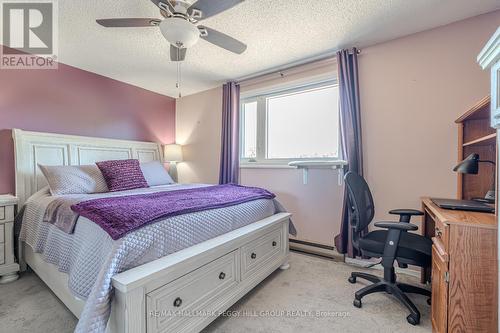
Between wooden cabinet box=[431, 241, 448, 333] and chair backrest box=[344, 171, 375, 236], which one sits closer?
wooden cabinet box=[431, 241, 448, 333]

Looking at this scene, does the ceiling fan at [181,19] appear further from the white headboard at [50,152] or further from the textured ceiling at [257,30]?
the white headboard at [50,152]

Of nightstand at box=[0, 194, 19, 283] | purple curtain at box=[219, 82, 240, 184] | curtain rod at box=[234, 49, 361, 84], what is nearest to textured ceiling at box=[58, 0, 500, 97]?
curtain rod at box=[234, 49, 361, 84]

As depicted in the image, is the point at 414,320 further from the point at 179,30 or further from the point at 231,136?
the point at 231,136

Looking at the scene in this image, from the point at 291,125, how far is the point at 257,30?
4.17 ft

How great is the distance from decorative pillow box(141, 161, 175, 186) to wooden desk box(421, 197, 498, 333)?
2888 mm

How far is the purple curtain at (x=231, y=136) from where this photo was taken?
10.9 feet

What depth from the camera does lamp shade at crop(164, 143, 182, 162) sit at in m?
3.74

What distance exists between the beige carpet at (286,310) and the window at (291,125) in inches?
58.6

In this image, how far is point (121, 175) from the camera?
2541 mm

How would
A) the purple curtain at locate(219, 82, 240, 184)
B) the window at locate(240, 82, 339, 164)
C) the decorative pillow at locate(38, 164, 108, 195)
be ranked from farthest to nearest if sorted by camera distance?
the purple curtain at locate(219, 82, 240, 184)
the window at locate(240, 82, 339, 164)
the decorative pillow at locate(38, 164, 108, 195)

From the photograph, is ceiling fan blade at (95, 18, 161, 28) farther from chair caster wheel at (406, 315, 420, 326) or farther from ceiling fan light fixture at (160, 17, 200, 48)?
chair caster wheel at (406, 315, 420, 326)

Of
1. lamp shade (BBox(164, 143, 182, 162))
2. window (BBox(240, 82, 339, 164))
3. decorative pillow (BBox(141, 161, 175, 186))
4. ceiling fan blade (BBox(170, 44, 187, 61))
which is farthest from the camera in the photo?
lamp shade (BBox(164, 143, 182, 162))

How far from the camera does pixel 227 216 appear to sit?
5.64 ft

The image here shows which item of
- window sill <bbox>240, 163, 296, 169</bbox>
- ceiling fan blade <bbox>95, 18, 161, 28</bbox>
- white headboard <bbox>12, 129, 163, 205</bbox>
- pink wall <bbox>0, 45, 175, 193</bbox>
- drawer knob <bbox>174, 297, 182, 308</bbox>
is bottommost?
drawer knob <bbox>174, 297, 182, 308</bbox>
